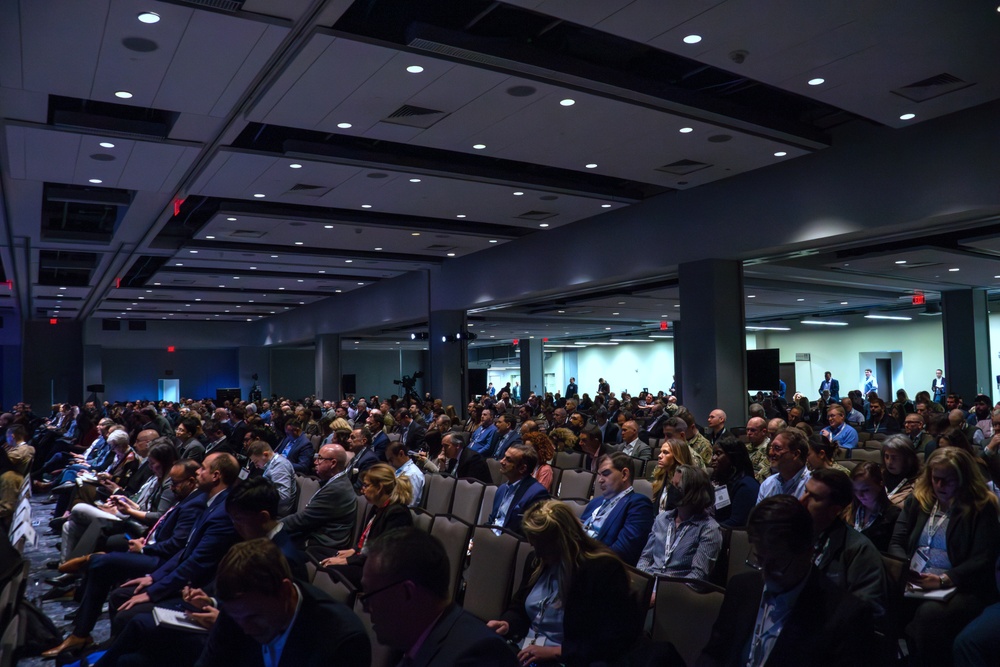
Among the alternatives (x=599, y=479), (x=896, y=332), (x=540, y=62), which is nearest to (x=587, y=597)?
(x=599, y=479)

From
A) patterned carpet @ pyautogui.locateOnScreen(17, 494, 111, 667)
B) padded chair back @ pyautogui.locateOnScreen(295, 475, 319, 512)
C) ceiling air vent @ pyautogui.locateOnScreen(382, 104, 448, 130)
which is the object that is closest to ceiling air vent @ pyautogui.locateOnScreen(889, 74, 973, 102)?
ceiling air vent @ pyautogui.locateOnScreen(382, 104, 448, 130)

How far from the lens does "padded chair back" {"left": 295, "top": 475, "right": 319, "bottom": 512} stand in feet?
20.7

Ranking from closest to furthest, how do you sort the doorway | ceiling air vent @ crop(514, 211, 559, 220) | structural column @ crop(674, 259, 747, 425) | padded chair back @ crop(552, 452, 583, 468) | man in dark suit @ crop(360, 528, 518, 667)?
man in dark suit @ crop(360, 528, 518, 667) < padded chair back @ crop(552, 452, 583, 468) < structural column @ crop(674, 259, 747, 425) < ceiling air vent @ crop(514, 211, 559, 220) < the doorway

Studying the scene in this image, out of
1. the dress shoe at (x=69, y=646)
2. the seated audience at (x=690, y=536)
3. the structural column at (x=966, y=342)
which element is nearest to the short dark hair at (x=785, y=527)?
the seated audience at (x=690, y=536)

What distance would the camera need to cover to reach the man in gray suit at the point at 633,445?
8039 mm

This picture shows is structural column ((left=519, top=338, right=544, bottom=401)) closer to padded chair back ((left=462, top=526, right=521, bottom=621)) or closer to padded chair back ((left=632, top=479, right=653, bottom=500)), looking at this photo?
padded chair back ((left=632, top=479, right=653, bottom=500))

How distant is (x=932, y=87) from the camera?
23.3 ft

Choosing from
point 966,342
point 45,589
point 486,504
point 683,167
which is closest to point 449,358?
point 683,167

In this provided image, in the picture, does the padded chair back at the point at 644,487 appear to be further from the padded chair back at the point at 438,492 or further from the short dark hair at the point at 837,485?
the short dark hair at the point at 837,485

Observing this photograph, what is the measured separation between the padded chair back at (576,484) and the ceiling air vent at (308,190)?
581 centimetres

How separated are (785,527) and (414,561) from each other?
1.16m

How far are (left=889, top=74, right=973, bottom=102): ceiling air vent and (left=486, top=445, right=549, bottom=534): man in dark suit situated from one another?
5073 millimetres

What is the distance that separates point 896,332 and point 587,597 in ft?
84.1

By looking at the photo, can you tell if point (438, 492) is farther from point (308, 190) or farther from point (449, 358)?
point (449, 358)
